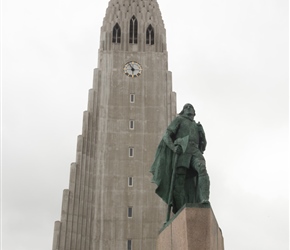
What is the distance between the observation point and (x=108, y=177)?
118ft

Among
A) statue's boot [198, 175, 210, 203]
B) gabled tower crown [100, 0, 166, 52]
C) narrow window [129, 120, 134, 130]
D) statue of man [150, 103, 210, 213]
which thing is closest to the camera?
statue's boot [198, 175, 210, 203]

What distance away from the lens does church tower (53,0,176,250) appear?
1336 inches

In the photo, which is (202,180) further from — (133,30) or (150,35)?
(133,30)

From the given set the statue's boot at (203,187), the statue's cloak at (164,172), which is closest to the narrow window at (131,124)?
the statue's cloak at (164,172)

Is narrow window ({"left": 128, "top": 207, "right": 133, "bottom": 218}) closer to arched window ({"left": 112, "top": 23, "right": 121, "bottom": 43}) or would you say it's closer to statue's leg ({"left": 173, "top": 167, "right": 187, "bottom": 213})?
arched window ({"left": 112, "top": 23, "right": 121, "bottom": 43})

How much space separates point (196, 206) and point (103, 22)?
37.5 metres

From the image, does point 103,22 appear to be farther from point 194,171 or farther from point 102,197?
point 194,171

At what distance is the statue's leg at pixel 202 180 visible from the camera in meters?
8.72

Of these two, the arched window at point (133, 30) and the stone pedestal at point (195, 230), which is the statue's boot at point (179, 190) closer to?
the stone pedestal at point (195, 230)

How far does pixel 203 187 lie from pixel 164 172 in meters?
1.21

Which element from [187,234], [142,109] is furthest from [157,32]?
[187,234]

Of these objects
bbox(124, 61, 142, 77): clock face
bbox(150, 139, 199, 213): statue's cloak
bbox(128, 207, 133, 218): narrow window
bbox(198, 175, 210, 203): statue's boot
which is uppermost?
bbox(124, 61, 142, 77): clock face

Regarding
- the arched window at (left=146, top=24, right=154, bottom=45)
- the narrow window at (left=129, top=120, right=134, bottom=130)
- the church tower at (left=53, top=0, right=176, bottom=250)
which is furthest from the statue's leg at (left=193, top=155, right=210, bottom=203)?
the arched window at (left=146, top=24, right=154, bottom=45)

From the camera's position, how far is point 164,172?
9.81m
